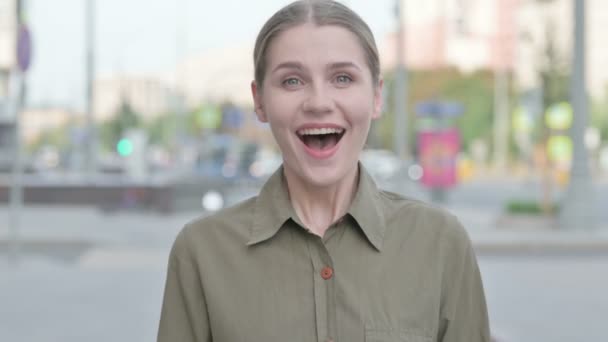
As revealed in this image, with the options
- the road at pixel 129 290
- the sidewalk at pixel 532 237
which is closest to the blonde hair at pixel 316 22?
the road at pixel 129 290

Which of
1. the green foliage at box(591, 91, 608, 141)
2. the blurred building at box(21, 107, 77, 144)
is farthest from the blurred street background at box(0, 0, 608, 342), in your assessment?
the blurred building at box(21, 107, 77, 144)

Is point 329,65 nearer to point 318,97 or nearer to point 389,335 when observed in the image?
point 318,97

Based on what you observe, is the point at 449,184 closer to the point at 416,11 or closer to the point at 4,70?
the point at 4,70

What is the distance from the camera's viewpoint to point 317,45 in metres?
1.99

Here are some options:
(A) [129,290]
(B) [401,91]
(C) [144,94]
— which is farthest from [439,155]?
(C) [144,94]

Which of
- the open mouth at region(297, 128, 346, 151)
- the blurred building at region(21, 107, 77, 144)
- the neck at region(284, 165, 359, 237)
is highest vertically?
the blurred building at region(21, 107, 77, 144)

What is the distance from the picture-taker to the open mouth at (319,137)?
2000 mm

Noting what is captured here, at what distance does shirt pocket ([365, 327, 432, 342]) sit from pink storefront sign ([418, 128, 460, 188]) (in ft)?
80.4

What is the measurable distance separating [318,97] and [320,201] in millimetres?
229

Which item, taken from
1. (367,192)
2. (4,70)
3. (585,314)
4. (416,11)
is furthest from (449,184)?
(416,11)

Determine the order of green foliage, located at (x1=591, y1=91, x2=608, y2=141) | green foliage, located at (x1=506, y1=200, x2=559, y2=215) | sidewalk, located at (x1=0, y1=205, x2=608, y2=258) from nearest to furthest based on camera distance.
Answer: sidewalk, located at (x1=0, y1=205, x2=608, y2=258)
green foliage, located at (x1=506, y1=200, x2=559, y2=215)
green foliage, located at (x1=591, y1=91, x2=608, y2=141)

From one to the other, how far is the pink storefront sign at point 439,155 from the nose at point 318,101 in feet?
80.4

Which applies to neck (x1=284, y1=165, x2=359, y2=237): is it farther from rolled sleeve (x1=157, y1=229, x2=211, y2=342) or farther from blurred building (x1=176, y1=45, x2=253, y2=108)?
blurred building (x1=176, y1=45, x2=253, y2=108)

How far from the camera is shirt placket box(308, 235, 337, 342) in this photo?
1.96 meters
